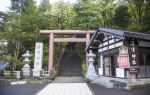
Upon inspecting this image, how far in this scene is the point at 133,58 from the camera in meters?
14.6

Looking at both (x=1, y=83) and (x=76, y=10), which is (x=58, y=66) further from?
(x=1, y=83)

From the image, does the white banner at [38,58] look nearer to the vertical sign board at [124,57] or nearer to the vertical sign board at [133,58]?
the vertical sign board at [124,57]

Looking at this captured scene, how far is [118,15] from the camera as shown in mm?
31453

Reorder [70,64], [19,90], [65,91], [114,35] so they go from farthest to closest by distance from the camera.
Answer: [70,64]
[114,35]
[19,90]
[65,91]

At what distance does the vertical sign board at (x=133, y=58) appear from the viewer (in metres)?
14.4

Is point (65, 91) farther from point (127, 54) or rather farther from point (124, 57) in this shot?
point (127, 54)

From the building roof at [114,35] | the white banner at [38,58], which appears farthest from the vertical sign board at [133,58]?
the white banner at [38,58]

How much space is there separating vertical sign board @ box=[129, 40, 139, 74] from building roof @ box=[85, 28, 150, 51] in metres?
0.78

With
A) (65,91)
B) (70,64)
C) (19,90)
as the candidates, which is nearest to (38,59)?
(70,64)

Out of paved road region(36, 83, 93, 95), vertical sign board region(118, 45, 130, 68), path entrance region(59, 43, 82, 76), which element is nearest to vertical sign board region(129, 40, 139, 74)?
vertical sign board region(118, 45, 130, 68)

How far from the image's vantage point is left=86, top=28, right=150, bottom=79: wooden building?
47.3ft

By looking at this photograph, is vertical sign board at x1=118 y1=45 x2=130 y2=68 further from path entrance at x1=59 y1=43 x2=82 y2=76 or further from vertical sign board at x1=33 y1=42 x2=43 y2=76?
path entrance at x1=59 y1=43 x2=82 y2=76

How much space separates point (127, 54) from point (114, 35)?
7.31ft

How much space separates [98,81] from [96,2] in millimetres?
14496
